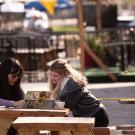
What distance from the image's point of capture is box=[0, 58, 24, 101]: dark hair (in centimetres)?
750

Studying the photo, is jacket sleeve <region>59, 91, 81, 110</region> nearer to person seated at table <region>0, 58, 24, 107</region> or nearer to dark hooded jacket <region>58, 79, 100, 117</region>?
dark hooded jacket <region>58, 79, 100, 117</region>

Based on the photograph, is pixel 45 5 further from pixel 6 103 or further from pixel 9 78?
pixel 6 103

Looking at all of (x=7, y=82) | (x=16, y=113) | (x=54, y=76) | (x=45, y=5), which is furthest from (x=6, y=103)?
(x=45, y=5)

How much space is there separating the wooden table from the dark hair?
0.67 m

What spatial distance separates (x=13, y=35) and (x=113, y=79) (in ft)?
10.1

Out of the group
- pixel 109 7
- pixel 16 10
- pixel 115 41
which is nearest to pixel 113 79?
pixel 115 41

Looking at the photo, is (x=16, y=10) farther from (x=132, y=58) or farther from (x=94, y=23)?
(x=132, y=58)

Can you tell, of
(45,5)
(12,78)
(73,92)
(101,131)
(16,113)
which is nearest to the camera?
(101,131)

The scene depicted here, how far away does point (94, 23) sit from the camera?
22.2 m

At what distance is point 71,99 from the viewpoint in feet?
23.6

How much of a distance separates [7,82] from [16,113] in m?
0.82

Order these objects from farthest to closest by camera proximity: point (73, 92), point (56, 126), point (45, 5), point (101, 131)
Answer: point (45, 5)
point (73, 92)
point (101, 131)
point (56, 126)

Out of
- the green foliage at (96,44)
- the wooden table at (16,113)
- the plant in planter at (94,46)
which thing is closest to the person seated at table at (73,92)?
the wooden table at (16,113)

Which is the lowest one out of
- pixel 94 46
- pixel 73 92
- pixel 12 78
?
pixel 94 46
